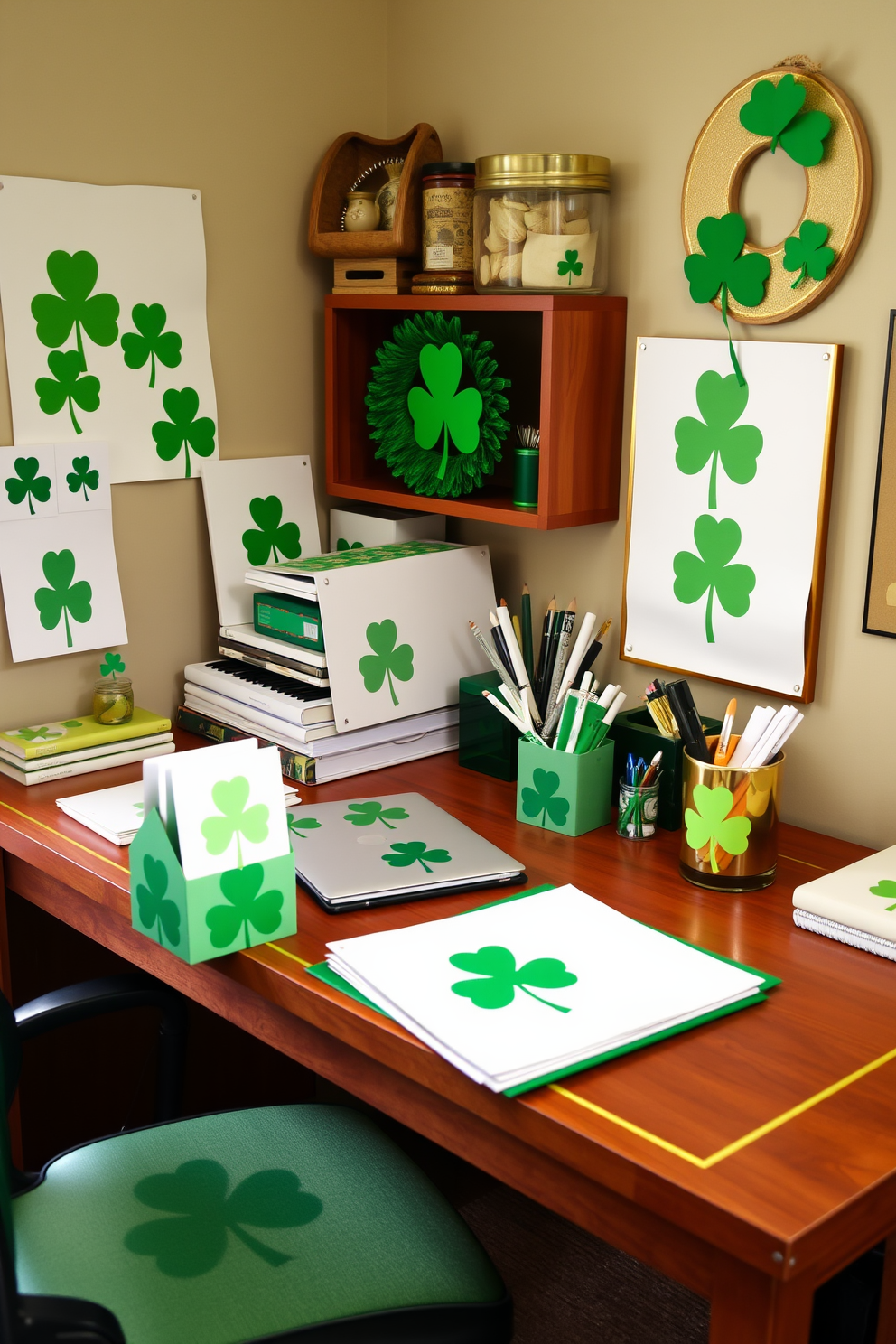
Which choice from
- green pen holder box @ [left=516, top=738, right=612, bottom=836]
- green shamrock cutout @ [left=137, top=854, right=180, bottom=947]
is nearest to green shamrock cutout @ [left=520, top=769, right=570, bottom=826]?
green pen holder box @ [left=516, top=738, right=612, bottom=836]

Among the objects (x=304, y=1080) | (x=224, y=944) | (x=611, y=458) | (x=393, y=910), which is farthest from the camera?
(x=304, y=1080)

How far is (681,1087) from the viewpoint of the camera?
105cm

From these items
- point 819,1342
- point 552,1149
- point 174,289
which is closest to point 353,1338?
point 552,1149

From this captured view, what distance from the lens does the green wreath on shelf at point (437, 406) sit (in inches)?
71.4

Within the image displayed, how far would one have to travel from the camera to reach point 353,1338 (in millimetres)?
1073

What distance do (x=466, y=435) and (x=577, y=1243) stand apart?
128cm

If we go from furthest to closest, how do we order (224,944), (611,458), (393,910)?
(611,458) → (393,910) → (224,944)

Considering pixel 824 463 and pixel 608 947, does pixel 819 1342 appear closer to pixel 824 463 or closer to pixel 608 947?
pixel 608 947

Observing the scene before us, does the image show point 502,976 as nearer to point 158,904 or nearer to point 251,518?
point 158,904

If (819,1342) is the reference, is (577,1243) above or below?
below

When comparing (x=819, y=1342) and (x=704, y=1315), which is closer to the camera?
(x=819, y=1342)

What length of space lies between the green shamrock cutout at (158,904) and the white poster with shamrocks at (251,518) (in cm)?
74

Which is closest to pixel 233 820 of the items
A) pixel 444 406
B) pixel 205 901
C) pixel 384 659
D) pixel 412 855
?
pixel 205 901

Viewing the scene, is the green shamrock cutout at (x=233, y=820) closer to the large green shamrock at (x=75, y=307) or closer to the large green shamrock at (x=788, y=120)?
the large green shamrock at (x=75, y=307)
